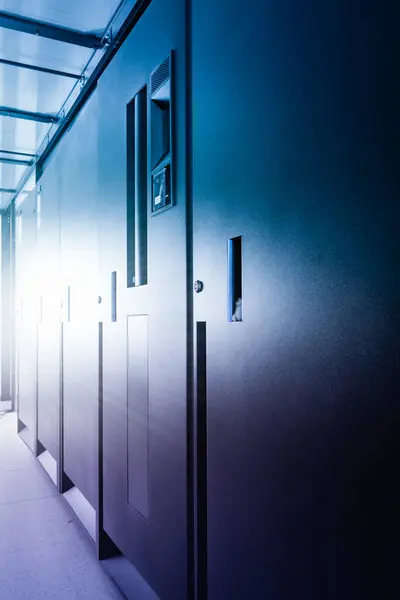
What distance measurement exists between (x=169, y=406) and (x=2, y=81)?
109 inches

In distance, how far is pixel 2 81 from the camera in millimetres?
3303

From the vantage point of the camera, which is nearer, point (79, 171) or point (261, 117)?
point (261, 117)

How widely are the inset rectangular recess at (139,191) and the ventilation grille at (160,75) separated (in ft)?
0.47

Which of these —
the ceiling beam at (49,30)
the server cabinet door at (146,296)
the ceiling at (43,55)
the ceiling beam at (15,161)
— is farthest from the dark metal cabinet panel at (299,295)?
the ceiling beam at (15,161)

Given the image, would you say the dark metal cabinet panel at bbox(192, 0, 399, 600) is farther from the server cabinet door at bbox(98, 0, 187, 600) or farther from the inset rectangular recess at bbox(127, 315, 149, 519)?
the inset rectangular recess at bbox(127, 315, 149, 519)

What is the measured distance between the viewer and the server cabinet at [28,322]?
4.21 metres

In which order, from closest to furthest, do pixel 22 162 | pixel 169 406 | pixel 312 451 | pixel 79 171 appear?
pixel 312 451 < pixel 169 406 < pixel 79 171 < pixel 22 162

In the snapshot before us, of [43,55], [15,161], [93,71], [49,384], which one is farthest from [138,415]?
[15,161]

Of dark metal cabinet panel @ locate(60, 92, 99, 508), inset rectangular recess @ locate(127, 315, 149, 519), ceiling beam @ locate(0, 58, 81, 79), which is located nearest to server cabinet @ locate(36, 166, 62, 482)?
dark metal cabinet panel @ locate(60, 92, 99, 508)

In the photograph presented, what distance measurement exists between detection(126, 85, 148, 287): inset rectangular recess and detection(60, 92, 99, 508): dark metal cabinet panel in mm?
580

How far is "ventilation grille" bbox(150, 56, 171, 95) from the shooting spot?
1.65 m

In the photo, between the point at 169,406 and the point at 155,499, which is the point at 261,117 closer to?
the point at 169,406

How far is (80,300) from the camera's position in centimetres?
285

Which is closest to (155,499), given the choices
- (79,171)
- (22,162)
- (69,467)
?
(69,467)
